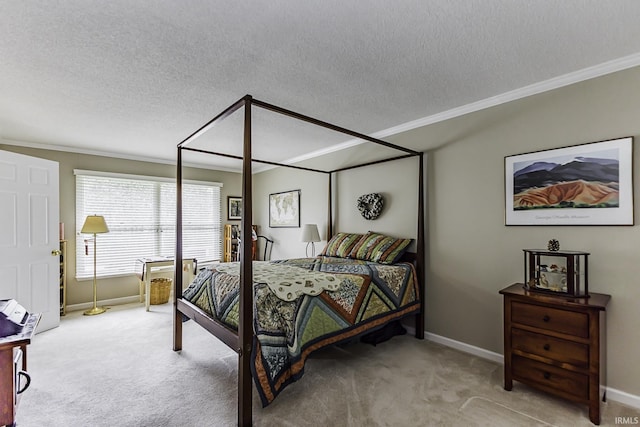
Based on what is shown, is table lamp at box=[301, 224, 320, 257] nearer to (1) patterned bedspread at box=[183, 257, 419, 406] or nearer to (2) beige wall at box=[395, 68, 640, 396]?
(1) patterned bedspread at box=[183, 257, 419, 406]

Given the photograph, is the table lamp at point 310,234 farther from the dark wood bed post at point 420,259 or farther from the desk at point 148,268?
the desk at point 148,268

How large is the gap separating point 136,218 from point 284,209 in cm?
243

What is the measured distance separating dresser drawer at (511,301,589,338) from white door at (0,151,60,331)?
4.89 meters

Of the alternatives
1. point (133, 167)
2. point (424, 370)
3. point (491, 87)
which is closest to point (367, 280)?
point (424, 370)

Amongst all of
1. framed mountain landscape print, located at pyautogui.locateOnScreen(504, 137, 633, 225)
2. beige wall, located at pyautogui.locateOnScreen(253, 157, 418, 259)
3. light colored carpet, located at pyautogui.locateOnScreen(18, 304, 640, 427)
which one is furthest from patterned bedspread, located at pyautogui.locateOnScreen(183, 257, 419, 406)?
framed mountain landscape print, located at pyautogui.locateOnScreen(504, 137, 633, 225)

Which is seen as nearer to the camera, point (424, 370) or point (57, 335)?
point (424, 370)

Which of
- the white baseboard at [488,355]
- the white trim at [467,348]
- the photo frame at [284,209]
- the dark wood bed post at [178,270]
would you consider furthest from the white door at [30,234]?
the white trim at [467,348]

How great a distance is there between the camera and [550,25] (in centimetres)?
181

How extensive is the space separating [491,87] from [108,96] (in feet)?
11.0

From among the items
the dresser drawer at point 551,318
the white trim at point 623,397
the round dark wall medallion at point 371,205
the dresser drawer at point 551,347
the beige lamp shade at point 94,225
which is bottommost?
the white trim at point 623,397

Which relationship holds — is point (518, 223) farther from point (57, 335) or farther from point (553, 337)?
point (57, 335)

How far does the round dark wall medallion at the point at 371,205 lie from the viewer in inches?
149

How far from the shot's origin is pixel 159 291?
4.84 metres

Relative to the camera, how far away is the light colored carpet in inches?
78.2
